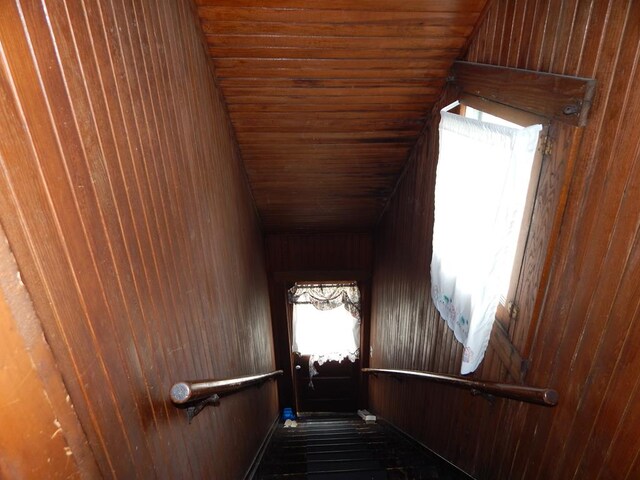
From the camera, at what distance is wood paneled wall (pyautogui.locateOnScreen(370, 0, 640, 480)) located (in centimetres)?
139

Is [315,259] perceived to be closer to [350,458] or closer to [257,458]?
[350,458]

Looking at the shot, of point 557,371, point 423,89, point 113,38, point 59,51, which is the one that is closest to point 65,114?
point 59,51

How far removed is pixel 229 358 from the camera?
3.20 meters

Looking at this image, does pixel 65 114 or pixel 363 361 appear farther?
pixel 363 361

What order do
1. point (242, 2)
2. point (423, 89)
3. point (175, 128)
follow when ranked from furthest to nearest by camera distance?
point (423, 89) → point (242, 2) → point (175, 128)

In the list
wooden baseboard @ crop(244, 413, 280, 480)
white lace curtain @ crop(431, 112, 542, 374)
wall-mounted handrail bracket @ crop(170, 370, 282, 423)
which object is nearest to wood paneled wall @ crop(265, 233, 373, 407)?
wooden baseboard @ crop(244, 413, 280, 480)

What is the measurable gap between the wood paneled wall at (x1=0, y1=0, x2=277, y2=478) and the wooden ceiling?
1.54 ft

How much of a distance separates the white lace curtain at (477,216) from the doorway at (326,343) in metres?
5.09

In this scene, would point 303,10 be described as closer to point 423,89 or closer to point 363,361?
point 423,89

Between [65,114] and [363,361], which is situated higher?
[65,114]

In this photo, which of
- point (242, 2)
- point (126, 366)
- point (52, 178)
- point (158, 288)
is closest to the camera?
→ point (52, 178)

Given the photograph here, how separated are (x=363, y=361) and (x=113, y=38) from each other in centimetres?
765

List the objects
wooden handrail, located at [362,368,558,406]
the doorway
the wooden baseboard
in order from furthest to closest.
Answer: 1. the doorway
2. the wooden baseboard
3. wooden handrail, located at [362,368,558,406]

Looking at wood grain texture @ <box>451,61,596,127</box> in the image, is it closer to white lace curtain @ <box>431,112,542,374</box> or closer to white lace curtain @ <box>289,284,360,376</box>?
white lace curtain @ <box>431,112,542,374</box>
